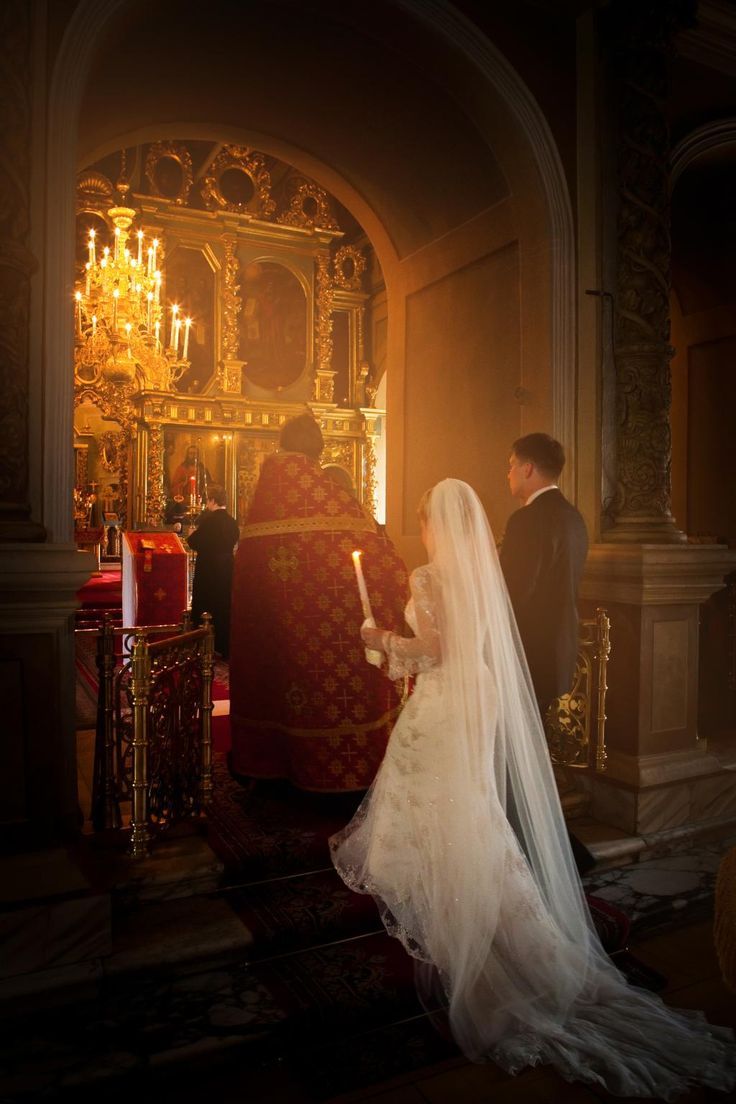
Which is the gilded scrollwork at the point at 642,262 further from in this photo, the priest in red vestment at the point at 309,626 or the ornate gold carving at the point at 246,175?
the ornate gold carving at the point at 246,175

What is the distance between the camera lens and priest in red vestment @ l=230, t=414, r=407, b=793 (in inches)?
148

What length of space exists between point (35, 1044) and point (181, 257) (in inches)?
519

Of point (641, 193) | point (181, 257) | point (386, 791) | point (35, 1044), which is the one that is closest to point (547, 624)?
point (386, 791)

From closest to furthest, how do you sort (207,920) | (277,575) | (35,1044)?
1. (35,1044)
2. (207,920)
3. (277,575)

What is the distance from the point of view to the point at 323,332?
14930mm

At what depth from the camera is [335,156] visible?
5273mm

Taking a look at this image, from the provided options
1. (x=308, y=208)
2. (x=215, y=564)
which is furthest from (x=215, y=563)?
(x=308, y=208)

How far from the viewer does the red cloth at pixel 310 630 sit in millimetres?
3760

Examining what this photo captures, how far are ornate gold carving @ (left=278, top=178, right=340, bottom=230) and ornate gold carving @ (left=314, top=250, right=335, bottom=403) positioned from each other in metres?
0.53

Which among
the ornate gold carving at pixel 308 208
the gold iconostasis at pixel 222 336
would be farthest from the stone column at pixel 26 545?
the ornate gold carving at pixel 308 208

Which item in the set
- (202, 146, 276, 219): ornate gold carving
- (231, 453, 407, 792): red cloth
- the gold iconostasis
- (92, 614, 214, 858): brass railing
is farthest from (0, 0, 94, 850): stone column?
(202, 146, 276, 219): ornate gold carving

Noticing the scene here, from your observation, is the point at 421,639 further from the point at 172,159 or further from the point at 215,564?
the point at 172,159

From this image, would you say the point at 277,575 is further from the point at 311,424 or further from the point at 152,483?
the point at 152,483

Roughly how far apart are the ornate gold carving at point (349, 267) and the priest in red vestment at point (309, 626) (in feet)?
40.5
